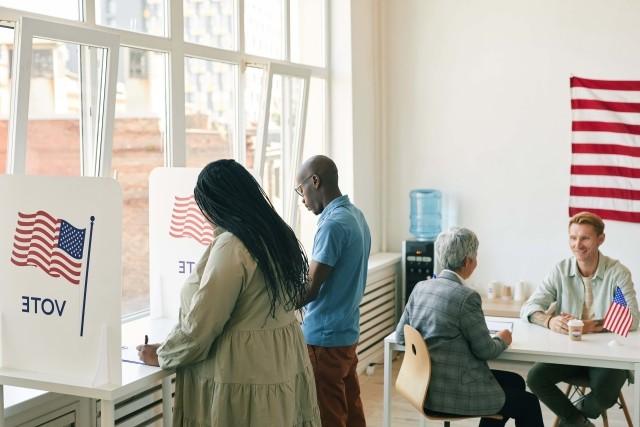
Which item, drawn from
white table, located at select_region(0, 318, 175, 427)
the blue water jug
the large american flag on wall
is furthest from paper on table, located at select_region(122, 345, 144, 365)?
the large american flag on wall

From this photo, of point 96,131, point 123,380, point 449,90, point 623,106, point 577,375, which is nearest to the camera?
point 123,380

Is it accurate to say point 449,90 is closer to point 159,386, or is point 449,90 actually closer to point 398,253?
point 398,253

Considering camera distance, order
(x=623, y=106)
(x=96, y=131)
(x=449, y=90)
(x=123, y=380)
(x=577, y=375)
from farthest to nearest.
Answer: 1. (x=449, y=90)
2. (x=623, y=106)
3. (x=577, y=375)
4. (x=96, y=131)
5. (x=123, y=380)

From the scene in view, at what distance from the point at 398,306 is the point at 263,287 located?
3760 millimetres

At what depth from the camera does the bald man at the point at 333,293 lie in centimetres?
345

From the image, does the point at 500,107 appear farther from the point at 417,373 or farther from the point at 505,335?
the point at 417,373

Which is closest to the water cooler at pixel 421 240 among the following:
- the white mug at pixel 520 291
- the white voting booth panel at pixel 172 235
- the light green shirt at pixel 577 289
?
the white mug at pixel 520 291

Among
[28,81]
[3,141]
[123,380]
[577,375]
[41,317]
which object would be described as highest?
[28,81]

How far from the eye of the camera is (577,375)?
413 centimetres

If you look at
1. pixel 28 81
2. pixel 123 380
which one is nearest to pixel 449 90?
pixel 28 81

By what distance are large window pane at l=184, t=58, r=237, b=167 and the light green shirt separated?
1.96 meters

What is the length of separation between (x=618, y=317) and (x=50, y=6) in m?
2.89

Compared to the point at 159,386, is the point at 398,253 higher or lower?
higher

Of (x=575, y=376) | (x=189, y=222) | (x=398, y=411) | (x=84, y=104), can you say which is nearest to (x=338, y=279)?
(x=189, y=222)
